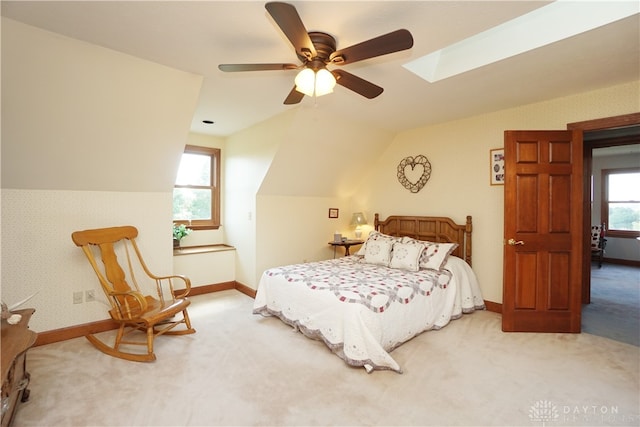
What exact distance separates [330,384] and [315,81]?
2.11 m

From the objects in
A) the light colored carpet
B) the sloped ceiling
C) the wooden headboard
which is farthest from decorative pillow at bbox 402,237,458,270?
the sloped ceiling

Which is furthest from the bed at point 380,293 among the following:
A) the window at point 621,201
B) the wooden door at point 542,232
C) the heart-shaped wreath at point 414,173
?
the window at point 621,201

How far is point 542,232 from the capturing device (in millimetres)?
3129

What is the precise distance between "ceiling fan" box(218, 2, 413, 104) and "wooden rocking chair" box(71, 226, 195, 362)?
2.10 metres

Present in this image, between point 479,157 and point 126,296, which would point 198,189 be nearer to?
point 126,296

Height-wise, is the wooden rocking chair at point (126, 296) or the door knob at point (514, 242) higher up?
the door knob at point (514, 242)

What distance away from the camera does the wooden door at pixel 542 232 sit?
3090 mm

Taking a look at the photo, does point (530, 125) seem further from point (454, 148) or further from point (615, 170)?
point (615, 170)

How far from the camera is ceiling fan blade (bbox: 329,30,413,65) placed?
5.11 ft

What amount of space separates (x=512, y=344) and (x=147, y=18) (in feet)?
12.9

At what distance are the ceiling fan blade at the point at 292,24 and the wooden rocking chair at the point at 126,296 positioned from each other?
2297 mm

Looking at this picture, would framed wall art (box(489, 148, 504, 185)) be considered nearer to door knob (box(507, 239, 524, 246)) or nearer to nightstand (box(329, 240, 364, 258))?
door knob (box(507, 239, 524, 246))

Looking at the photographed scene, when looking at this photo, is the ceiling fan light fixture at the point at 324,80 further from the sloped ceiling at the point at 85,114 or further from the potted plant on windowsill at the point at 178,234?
the potted plant on windowsill at the point at 178,234

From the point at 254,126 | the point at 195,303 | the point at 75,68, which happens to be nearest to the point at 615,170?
the point at 254,126
